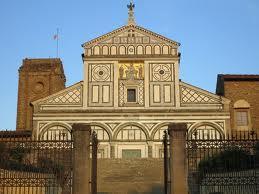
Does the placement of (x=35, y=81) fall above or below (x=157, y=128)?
above

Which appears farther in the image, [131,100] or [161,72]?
[161,72]

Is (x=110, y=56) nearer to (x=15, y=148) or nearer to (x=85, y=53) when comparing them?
(x=85, y=53)

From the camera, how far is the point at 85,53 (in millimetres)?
42125

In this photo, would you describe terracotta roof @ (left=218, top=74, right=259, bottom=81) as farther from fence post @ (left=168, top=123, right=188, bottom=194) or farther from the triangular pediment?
fence post @ (left=168, top=123, right=188, bottom=194)

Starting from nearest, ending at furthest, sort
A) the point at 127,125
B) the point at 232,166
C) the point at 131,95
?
the point at 232,166 → the point at 127,125 → the point at 131,95

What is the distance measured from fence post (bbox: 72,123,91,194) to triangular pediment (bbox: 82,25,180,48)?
87.9 feet

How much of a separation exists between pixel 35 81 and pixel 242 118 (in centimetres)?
1932

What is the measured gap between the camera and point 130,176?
88.9 feet

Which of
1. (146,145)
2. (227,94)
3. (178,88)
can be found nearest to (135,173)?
(146,145)

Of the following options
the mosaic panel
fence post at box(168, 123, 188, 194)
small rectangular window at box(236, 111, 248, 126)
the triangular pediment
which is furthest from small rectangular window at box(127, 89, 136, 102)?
fence post at box(168, 123, 188, 194)

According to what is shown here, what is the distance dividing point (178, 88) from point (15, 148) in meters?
25.6

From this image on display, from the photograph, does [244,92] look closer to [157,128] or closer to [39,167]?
[157,128]

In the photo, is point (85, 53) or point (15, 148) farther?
point (85, 53)

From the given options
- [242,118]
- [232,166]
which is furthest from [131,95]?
[232,166]
